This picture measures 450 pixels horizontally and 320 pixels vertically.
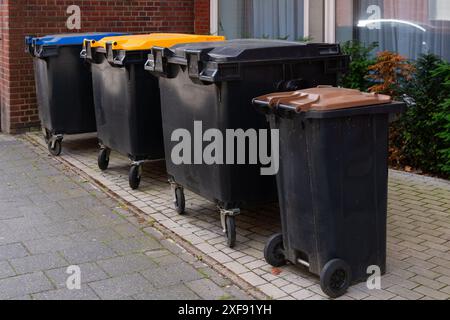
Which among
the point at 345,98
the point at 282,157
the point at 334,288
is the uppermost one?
the point at 345,98

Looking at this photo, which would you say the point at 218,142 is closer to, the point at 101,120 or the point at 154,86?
the point at 154,86

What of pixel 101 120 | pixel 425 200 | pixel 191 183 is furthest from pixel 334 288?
pixel 101 120

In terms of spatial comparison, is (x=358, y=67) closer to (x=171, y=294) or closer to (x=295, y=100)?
(x=295, y=100)

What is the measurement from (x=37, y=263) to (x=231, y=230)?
142 cm

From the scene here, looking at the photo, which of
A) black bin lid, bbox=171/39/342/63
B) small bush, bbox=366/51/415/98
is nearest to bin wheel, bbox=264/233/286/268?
black bin lid, bbox=171/39/342/63

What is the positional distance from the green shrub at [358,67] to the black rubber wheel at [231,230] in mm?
3144

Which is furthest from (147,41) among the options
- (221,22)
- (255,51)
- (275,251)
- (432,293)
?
(221,22)

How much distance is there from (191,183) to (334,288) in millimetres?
1709

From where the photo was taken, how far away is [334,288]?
4.01 m

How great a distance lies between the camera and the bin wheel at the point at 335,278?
394 centimetres

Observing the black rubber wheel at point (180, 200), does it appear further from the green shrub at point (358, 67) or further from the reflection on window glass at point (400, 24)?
the reflection on window glass at point (400, 24)

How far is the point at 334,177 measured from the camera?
12.9ft

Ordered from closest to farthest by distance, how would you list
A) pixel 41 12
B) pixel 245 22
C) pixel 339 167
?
pixel 339 167 → pixel 41 12 → pixel 245 22

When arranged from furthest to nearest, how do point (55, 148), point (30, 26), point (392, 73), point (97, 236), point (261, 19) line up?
point (261, 19), point (30, 26), point (55, 148), point (392, 73), point (97, 236)
